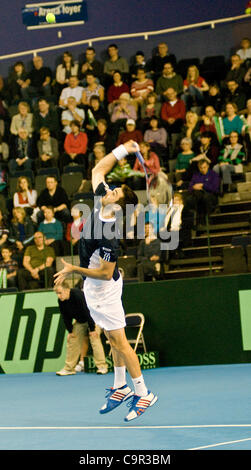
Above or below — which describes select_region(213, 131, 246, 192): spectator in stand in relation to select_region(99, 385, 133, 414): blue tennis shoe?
above

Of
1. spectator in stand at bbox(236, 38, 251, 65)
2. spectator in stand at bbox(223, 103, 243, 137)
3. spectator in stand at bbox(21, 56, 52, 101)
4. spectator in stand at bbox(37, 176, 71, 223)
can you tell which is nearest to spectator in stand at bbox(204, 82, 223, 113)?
spectator in stand at bbox(236, 38, 251, 65)

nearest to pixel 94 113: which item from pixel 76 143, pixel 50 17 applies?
pixel 76 143

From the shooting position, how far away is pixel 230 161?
17.0m

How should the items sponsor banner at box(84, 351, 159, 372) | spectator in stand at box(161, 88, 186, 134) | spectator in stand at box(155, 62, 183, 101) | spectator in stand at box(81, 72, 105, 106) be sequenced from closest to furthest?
sponsor banner at box(84, 351, 159, 372) < spectator in stand at box(161, 88, 186, 134) < spectator in stand at box(155, 62, 183, 101) < spectator in stand at box(81, 72, 105, 106)

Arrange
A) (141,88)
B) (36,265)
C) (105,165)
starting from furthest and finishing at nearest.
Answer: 1. (141,88)
2. (36,265)
3. (105,165)

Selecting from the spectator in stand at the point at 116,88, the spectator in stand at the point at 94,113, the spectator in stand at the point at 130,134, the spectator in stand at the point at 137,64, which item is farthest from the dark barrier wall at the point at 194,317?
the spectator in stand at the point at 137,64

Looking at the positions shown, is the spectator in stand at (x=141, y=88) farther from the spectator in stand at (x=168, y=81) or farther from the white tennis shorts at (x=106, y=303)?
the white tennis shorts at (x=106, y=303)

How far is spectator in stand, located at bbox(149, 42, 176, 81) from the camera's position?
69.0ft

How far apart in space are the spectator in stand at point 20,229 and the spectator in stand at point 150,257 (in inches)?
108

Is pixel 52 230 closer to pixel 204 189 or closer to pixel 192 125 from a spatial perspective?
pixel 204 189

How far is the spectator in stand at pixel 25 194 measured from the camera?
60.3ft

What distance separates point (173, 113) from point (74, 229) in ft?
15.4

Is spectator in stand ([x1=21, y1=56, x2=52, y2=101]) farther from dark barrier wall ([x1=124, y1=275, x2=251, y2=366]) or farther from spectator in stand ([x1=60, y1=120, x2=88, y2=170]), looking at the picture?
dark barrier wall ([x1=124, y1=275, x2=251, y2=366])

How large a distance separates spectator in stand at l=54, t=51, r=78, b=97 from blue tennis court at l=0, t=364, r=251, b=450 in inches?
421
